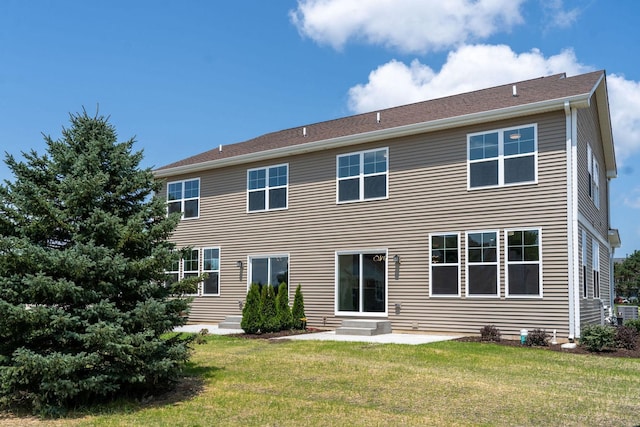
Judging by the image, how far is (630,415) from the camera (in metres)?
6.43

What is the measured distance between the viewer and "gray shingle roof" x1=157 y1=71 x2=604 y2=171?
44.7 feet

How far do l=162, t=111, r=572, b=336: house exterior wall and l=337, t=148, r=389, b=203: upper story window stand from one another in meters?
0.17

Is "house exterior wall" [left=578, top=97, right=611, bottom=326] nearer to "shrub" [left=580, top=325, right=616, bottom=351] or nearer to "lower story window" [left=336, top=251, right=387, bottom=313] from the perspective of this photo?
"shrub" [left=580, top=325, right=616, bottom=351]

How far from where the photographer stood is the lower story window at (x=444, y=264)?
13906mm

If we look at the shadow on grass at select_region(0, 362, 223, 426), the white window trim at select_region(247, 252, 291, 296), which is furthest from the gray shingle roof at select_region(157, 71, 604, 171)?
the shadow on grass at select_region(0, 362, 223, 426)

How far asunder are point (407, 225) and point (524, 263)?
3137mm

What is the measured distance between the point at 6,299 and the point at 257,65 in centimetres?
1380

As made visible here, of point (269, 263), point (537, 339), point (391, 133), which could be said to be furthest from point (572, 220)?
point (269, 263)

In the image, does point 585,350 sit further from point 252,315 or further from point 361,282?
point 252,315

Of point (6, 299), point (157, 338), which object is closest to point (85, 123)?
point (6, 299)

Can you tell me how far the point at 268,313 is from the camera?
15.1 m

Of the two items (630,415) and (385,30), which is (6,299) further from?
(385,30)

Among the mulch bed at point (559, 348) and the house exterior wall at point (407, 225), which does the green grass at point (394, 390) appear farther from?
the house exterior wall at point (407, 225)

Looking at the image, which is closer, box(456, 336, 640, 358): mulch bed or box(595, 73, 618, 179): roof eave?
box(456, 336, 640, 358): mulch bed
